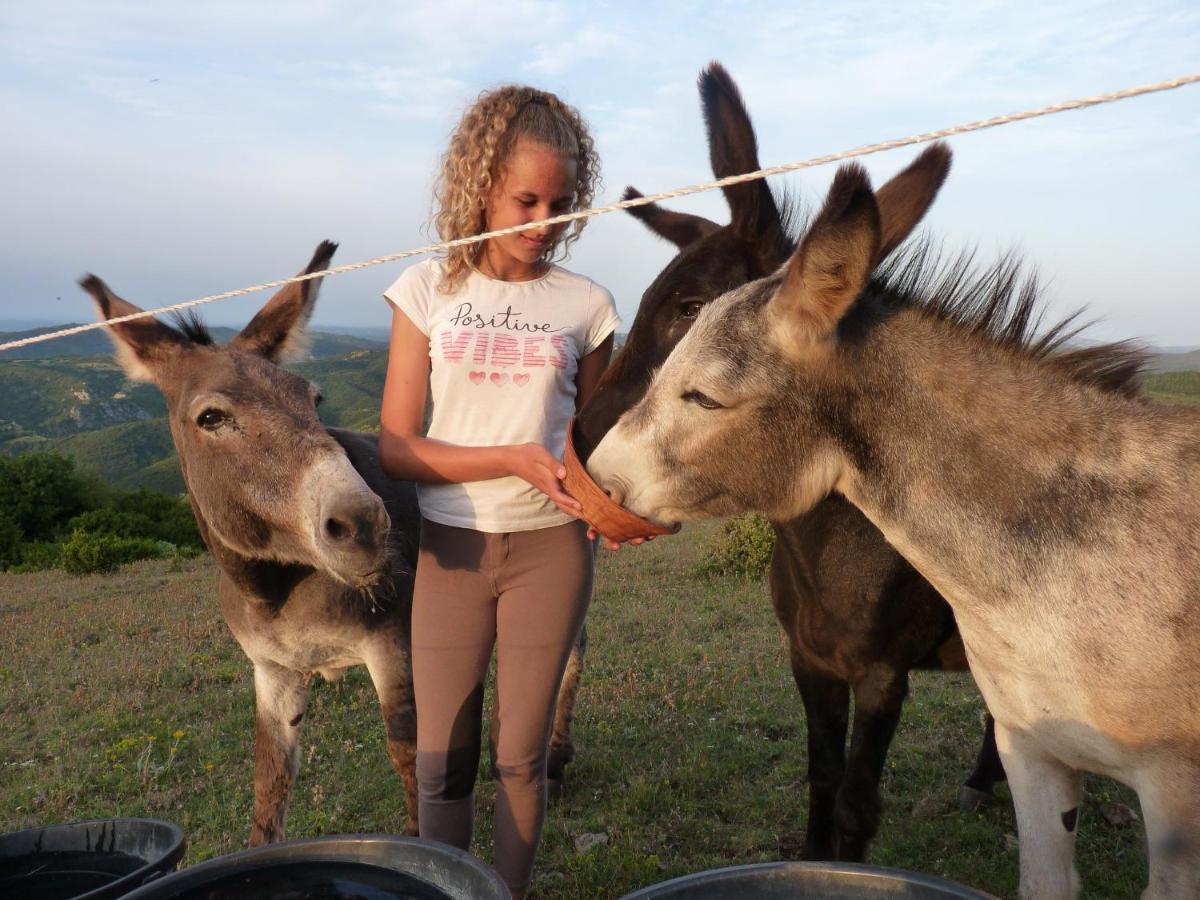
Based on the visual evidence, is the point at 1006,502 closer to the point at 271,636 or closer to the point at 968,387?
the point at 968,387

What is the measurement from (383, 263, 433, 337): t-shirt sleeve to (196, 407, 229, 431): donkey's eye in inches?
36.0

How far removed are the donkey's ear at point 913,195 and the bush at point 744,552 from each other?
7.69 metres

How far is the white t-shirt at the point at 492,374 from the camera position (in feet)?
9.34

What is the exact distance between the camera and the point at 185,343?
148 inches

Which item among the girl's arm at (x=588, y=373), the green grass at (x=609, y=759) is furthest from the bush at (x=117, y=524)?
the girl's arm at (x=588, y=373)

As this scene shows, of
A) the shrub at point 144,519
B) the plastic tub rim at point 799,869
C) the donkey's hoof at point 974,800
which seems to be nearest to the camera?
the plastic tub rim at point 799,869

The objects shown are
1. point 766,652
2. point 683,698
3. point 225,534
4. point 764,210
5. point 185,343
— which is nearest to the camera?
point 764,210

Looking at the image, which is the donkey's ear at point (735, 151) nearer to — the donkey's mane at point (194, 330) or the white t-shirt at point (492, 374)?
the white t-shirt at point (492, 374)

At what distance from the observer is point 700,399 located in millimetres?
2428

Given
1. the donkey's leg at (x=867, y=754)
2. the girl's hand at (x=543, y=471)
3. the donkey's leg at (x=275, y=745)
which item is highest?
the girl's hand at (x=543, y=471)

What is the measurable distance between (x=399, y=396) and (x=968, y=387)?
1.70 meters

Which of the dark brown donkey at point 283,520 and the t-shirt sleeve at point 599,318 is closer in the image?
the t-shirt sleeve at point 599,318

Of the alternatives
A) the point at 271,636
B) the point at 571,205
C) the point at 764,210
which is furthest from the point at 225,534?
the point at 764,210

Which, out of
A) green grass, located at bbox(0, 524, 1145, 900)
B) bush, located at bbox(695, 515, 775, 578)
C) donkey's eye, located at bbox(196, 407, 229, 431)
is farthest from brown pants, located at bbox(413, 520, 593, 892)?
bush, located at bbox(695, 515, 775, 578)
